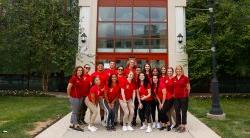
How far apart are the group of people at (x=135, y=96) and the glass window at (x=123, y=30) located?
14.5 m

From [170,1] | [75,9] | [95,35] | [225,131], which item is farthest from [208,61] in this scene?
[225,131]

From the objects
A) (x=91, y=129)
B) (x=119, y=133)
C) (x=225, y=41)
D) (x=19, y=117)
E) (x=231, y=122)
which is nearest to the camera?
(x=119, y=133)

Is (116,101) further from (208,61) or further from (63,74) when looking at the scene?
(63,74)

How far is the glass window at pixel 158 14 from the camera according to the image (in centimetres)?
2712

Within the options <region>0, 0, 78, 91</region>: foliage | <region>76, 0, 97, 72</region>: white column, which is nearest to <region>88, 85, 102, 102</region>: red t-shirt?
<region>0, 0, 78, 91</region>: foliage

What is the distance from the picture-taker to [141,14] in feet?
89.0

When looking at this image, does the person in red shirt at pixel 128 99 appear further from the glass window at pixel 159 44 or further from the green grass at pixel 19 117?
the glass window at pixel 159 44

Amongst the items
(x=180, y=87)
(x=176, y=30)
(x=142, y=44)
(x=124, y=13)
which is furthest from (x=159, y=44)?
(x=180, y=87)

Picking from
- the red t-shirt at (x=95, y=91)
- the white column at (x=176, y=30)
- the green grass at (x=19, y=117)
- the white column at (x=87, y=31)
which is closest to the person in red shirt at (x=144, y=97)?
the red t-shirt at (x=95, y=91)

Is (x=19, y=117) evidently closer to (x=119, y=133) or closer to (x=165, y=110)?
(x=119, y=133)

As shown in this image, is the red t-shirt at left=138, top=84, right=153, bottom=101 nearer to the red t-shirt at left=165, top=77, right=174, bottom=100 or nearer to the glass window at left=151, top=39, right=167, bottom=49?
the red t-shirt at left=165, top=77, right=174, bottom=100

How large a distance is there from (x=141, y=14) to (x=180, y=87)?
1548 cm

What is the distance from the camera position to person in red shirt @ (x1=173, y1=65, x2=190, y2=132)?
1211 cm

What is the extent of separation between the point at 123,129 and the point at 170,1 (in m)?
16.5
